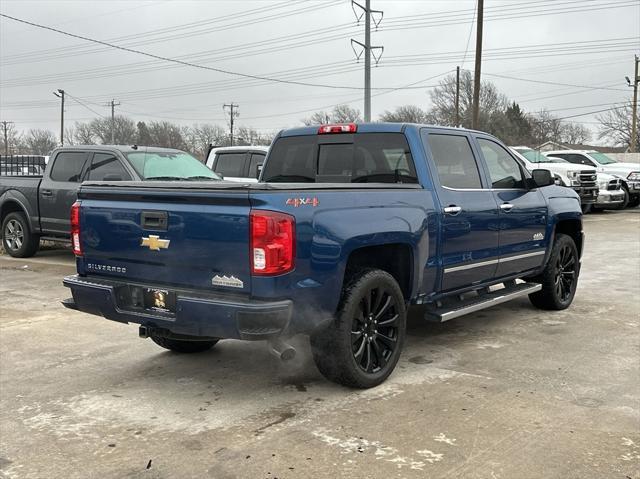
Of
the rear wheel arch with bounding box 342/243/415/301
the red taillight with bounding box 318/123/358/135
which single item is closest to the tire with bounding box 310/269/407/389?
the rear wheel arch with bounding box 342/243/415/301

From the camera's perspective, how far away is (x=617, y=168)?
2125cm

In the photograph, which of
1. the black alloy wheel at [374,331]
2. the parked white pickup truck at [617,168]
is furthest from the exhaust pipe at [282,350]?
the parked white pickup truck at [617,168]

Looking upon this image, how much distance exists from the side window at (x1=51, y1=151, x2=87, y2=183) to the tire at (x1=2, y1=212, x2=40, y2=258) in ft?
3.66

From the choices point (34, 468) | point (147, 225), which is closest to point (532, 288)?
point (147, 225)

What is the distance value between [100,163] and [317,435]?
24.8ft

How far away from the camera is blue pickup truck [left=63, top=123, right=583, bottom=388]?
384 centimetres

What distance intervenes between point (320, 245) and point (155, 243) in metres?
1.10

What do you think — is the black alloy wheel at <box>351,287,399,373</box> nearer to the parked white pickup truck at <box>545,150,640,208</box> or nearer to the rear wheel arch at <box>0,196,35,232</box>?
the rear wheel arch at <box>0,196,35,232</box>

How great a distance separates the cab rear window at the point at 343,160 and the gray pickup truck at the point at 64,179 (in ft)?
13.1

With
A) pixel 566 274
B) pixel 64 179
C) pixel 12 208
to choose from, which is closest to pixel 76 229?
pixel 566 274

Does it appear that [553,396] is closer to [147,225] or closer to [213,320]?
[213,320]

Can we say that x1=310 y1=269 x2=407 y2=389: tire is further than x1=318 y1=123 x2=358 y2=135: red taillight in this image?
No

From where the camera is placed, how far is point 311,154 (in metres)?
5.57

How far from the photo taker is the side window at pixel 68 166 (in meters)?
10.4
